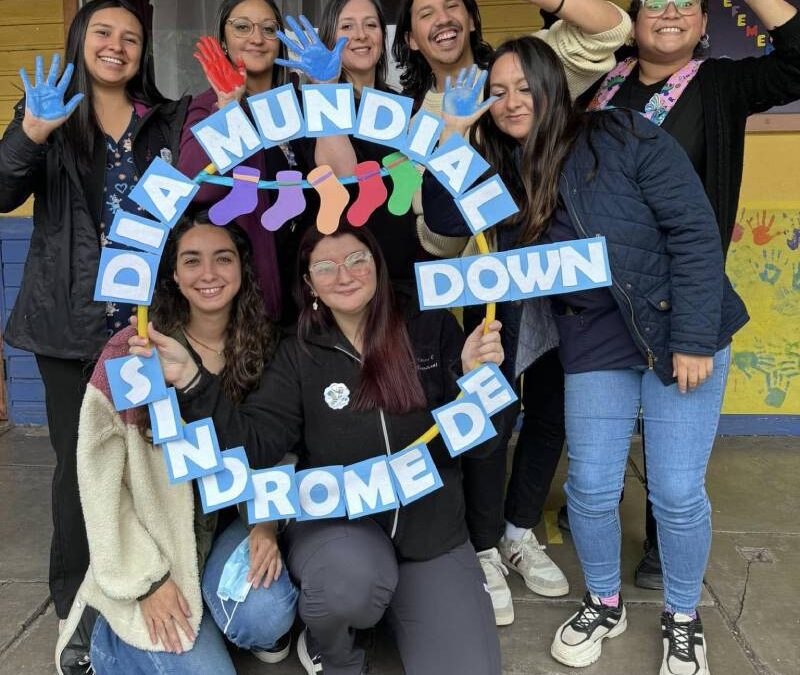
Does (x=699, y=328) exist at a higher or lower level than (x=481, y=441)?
higher

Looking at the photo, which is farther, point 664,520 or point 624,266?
point 664,520

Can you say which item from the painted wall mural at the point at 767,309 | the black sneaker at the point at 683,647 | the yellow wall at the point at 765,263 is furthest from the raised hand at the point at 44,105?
the painted wall mural at the point at 767,309

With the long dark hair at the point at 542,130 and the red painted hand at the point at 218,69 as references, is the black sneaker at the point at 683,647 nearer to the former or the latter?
the long dark hair at the point at 542,130

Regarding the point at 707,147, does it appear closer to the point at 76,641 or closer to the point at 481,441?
the point at 481,441

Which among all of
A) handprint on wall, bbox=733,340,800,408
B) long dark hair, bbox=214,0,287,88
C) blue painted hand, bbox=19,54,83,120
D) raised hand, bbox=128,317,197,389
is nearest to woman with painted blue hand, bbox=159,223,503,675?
raised hand, bbox=128,317,197,389

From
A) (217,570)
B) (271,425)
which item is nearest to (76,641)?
(217,570)

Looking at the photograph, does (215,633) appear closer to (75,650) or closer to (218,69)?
(75,650)

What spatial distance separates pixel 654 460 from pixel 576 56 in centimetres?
119

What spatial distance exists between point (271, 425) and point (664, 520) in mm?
1161

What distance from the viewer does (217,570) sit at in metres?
2.26

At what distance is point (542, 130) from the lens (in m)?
2.14

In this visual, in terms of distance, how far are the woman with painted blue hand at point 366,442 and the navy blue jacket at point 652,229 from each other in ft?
1.30

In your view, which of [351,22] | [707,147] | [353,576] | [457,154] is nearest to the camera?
[457,154]

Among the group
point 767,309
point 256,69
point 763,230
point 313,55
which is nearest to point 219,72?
point 313,55
